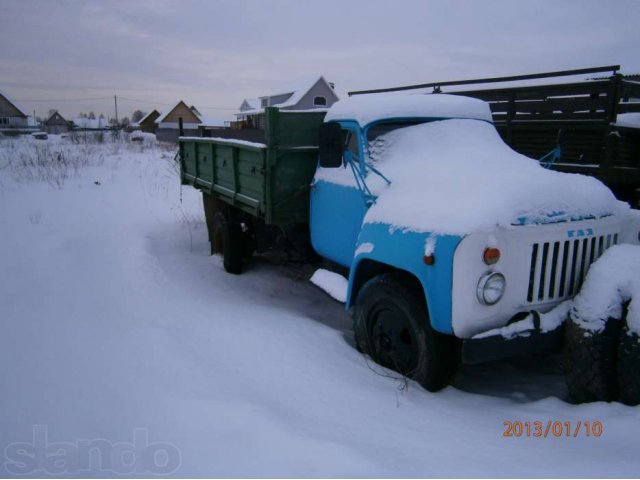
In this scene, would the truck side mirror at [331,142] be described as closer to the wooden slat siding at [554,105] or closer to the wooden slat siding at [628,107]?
the wooden slat siding at [554,105]

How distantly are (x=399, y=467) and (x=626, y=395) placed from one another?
1.57m

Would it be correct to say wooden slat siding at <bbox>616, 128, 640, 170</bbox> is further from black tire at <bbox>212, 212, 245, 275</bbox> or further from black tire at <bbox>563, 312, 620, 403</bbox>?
black tire at <bbox>212, 212, 245, 275</bbox>

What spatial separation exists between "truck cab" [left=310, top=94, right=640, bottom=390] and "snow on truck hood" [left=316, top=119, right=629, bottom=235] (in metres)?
0.01

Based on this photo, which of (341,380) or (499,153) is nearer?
(341,380)

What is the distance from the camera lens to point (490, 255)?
2.79 meters

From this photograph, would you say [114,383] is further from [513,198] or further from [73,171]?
[73,171]

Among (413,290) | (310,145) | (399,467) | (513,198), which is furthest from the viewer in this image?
(310,145)

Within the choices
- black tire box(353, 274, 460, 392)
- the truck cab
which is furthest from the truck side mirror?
black tire box(353, 274, 460, 392)

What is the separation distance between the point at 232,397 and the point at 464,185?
217cm

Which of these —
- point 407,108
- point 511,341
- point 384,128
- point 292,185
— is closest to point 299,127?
point 292,185

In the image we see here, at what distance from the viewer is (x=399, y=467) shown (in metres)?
2.37

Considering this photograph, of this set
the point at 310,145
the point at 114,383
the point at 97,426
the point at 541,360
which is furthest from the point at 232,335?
the point at 541,360

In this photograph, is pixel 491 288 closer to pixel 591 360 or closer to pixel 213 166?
pixel 591 360

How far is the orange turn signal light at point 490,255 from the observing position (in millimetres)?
2785
